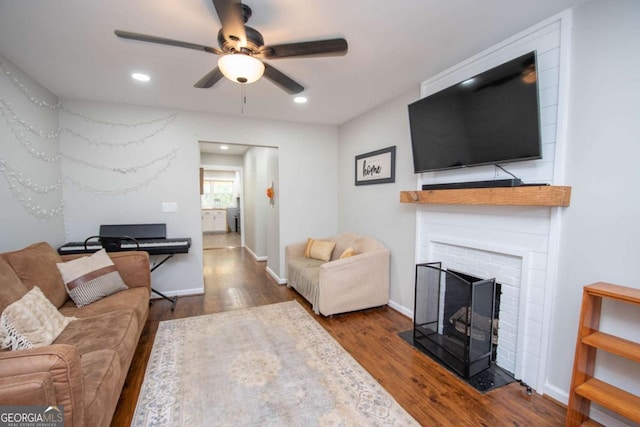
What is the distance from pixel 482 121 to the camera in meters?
2.09

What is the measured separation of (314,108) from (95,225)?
304cm

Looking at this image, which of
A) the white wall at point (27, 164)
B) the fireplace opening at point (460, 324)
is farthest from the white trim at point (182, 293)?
the fireplace opening at point (460, 324)

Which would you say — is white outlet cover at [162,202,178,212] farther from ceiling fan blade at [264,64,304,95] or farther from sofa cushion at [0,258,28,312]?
ceiling fan blade at [264,64,304,95]

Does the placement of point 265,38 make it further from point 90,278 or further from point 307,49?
point 90,278

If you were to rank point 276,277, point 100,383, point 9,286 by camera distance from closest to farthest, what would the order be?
1. point 100,383
2. point 9,286
3. point 276,277

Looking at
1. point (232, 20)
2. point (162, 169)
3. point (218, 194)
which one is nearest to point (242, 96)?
point (162, 169)

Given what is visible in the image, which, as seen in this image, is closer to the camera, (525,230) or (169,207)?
(525,230)

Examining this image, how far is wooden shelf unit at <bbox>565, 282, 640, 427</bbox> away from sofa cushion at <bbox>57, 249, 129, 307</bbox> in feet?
10.9

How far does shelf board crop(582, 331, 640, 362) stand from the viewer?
1374 millimetres

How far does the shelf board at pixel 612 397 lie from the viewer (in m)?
1.36

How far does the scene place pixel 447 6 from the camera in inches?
66.1

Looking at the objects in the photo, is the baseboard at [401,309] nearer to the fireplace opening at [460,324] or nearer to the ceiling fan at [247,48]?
the fireplace opening at [460,324]

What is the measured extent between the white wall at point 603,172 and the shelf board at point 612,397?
0.11 meters

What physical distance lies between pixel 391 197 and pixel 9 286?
323 centimetres
